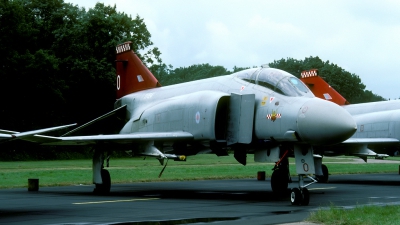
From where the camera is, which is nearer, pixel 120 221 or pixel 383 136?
pixel 120 221

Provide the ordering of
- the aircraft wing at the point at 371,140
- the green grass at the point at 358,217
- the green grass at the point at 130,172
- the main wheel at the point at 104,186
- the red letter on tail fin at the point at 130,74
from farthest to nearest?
the green grass at the point at 130,172 < the aircraft wing at the point at 371,140 < the red letter on tail fin at the point at 130,74 < the main wheel at the point at 104,186 < the green grass at the point at 358,217

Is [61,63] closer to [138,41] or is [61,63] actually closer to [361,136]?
[138,41]

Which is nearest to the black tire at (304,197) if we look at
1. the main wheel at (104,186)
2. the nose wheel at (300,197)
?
the nose wheel at (300,197)

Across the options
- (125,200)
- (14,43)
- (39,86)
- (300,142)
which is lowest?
(125,200)

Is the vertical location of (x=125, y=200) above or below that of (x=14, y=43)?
below

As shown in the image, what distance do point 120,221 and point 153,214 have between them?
4.28ft

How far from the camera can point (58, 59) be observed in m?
54.2

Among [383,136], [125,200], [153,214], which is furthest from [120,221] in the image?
[383,136]

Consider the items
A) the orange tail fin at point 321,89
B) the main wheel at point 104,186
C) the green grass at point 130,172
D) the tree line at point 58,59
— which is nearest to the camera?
the main wheel at point 104,186

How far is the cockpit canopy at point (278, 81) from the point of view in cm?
1550

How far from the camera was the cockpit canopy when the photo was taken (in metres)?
15.5

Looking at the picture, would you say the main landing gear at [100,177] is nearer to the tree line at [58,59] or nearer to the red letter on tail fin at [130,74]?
the red letter on tail fin at [130,74]

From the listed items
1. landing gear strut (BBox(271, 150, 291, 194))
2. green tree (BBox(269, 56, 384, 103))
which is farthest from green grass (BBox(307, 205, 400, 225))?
green tree (BBox(269, 56, 384, 103))

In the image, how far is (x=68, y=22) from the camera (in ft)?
192
